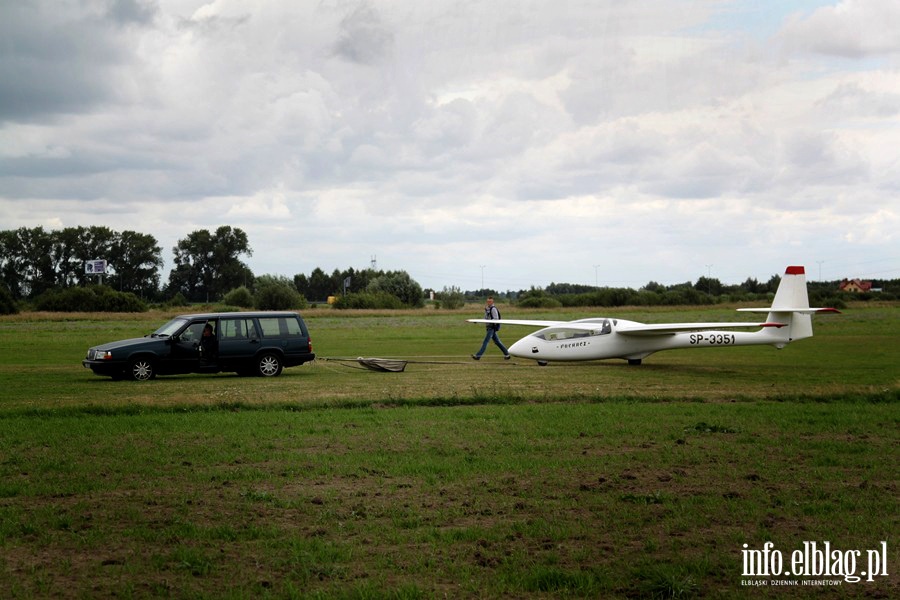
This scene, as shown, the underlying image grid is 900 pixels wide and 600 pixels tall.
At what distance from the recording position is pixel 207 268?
13612cm

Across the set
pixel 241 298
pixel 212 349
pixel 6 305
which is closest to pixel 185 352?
pixel 212 349

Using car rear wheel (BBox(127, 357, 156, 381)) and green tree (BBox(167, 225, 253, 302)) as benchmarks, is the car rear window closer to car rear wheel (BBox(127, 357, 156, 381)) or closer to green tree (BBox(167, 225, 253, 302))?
car rear wheel (BBox(127, 357, 156, 381))

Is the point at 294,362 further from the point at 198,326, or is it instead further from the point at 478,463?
the point at 478,463

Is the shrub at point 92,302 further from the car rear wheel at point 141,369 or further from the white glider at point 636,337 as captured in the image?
the white glider at point 636,337

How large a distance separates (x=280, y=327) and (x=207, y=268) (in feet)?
383

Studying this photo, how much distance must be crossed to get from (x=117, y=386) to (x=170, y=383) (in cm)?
148

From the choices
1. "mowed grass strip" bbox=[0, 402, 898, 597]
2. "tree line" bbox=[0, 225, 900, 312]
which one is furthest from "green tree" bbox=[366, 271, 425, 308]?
"mowed grass strip" bbox=[0, 402, 898, 597]

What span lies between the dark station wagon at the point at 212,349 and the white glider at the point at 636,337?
7.38 meters

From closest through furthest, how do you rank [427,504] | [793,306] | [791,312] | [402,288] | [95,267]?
1. [427,504]
2. [791,312]
3. [793,306]
4. [402,288]
5. [95,267]

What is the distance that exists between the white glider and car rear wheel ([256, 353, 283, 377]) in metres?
7.50

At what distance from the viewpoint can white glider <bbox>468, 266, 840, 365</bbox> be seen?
27000 mm

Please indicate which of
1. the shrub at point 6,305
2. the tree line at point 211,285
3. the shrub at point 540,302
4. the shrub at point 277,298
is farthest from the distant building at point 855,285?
the shrub at point 6,305

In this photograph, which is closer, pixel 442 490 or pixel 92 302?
pixel 442 490

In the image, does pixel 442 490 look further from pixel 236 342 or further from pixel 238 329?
pixel 238 329
